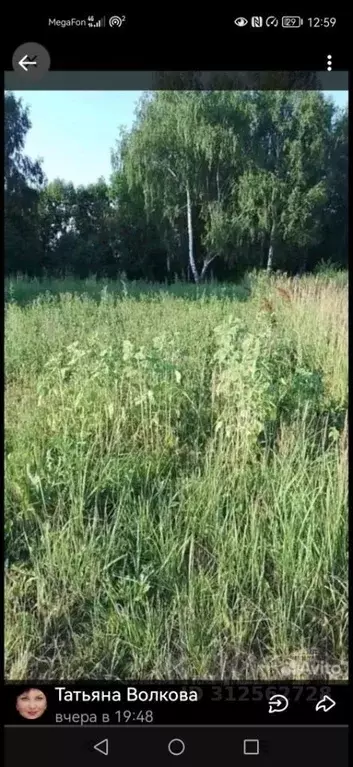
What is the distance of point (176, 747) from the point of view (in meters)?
1.30

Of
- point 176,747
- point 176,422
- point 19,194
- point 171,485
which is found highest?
point 19,194

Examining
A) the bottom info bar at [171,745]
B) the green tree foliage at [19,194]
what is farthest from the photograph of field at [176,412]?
the bottom info bar at [171,745]

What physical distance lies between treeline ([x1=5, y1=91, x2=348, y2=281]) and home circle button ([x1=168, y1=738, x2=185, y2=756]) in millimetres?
951

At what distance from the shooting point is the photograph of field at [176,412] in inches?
50.6

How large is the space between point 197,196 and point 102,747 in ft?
3.78

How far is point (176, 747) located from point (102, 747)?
0.15 metres

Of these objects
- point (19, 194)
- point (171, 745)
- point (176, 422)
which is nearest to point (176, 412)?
point (176, 422)
